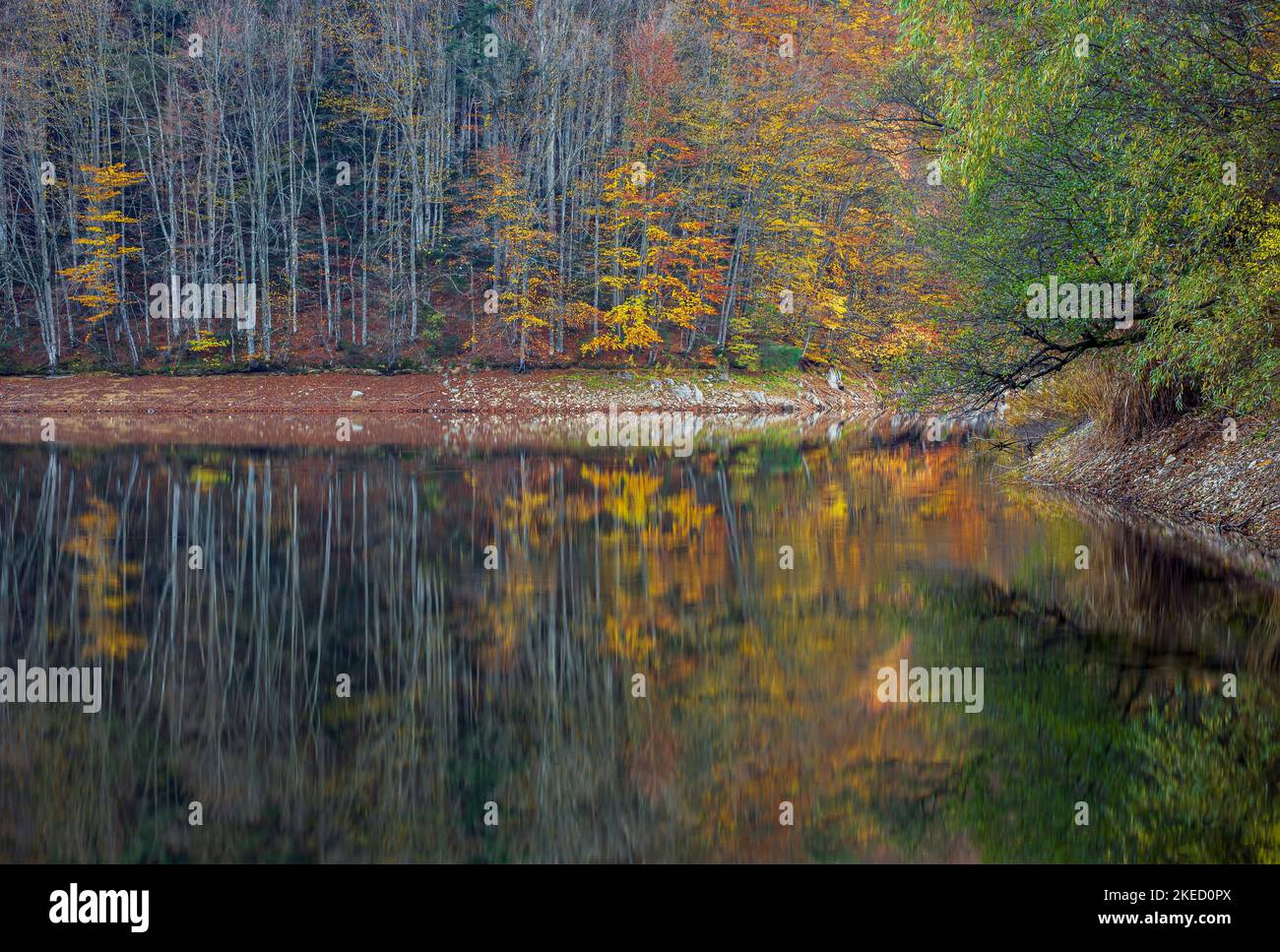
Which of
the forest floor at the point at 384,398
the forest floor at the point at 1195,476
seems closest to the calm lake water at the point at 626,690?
the forest floor at the point at 1195,476

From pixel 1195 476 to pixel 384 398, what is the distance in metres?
37.4

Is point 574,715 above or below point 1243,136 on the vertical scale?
below

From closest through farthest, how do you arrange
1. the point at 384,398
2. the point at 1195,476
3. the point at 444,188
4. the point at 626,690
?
the point at 626,690
the point at 1195,476
the point at 384,398
the point at 444,188

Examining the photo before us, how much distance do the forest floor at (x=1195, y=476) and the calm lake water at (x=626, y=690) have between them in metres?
1.41

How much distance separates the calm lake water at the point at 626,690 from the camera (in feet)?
22.4

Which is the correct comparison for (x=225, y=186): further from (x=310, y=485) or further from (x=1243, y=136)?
(x=1243, y=136)

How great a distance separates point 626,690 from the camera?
9672 mm

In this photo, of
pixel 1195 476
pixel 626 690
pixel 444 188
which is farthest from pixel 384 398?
pixel 626 690

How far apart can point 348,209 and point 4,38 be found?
17189 mm

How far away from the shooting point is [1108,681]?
9.78 metres

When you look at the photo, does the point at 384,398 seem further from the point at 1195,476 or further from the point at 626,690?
the point at 626,690
